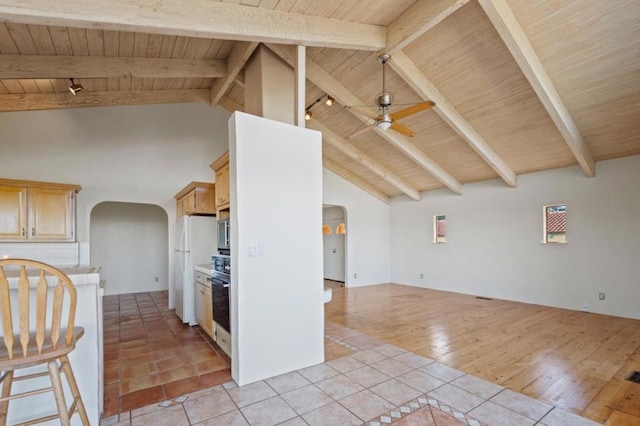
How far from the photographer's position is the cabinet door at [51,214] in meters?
4.68

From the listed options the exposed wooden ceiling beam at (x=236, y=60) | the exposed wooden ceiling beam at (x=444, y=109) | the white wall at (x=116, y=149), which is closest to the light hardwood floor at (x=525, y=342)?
the exposed wooden ceiling beam at (x=444, y=109)

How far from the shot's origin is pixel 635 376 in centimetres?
307

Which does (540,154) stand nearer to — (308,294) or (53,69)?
(308,294)

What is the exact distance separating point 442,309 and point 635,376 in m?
2.86

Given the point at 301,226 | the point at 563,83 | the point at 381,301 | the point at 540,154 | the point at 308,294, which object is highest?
the point at 563,83

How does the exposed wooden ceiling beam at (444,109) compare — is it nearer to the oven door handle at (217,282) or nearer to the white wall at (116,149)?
the oven door handle at (217,282)

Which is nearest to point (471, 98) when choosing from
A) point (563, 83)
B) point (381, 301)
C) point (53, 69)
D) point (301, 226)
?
point (563, 83)

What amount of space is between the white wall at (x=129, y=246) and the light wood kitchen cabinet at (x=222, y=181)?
3.95 metres

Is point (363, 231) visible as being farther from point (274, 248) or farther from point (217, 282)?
point (274, 248)

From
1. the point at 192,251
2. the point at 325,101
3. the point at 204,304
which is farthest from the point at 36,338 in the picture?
the point at 325,101

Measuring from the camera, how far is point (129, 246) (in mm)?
7488

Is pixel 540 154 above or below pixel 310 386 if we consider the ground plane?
above

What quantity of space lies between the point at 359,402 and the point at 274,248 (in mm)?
1494

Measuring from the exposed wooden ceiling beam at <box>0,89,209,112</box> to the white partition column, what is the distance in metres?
3.51
